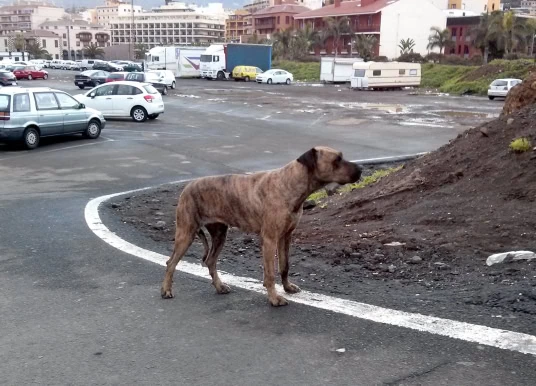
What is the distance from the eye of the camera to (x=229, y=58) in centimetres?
6750

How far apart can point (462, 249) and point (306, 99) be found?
3579cm

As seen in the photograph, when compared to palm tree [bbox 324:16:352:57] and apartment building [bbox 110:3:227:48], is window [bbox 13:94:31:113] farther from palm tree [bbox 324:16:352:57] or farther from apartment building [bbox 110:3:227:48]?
apartment building [bbox 110:3:227:48]

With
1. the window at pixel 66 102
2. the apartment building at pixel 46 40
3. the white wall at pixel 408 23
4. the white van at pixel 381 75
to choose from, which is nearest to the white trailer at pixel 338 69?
the white van at pixel 381 75

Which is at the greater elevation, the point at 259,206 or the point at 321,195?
the point at 259,206

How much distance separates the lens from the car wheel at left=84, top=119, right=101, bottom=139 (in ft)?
66.6

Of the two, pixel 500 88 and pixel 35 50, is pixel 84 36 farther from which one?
pixel 500 88

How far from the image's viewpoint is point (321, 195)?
11477 mm

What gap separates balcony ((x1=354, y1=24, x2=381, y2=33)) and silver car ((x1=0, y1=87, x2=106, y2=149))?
229 ft

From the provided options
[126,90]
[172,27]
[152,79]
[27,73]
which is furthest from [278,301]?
[172,27]

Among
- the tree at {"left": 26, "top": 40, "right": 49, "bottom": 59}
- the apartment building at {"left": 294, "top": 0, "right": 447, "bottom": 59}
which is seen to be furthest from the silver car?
the tree at {"left": 26, "top": 40, "right": 49, "bottom": 59}

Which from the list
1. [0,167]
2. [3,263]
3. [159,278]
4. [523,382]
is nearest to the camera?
[523,382]

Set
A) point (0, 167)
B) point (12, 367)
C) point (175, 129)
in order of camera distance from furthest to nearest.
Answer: point (175, 129)
point (0, 167)
point (12, 367)

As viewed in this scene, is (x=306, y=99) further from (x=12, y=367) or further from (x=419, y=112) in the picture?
(x=12, y=367)

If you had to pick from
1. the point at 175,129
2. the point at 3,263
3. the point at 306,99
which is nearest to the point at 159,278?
the point at 3,263
